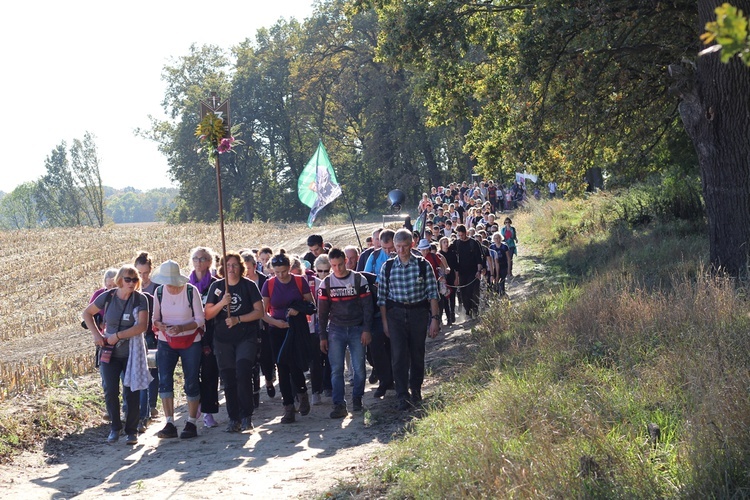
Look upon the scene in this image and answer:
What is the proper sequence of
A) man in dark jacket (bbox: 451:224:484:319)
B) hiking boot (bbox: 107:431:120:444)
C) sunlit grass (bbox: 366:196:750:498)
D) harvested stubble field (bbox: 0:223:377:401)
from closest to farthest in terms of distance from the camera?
sunlit grass (bbox: 366:196:750:498) < hiking boot (bbox: 107:431:120:444) < harvested stubble field (bbox: 0:223:377:401) < man in dark jacket (bbox: 451:224:484:319)

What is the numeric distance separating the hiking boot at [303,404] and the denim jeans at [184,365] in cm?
135

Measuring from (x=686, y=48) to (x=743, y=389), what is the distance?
10.9 m

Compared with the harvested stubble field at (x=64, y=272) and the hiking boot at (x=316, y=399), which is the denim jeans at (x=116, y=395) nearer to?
the harvested stubble field at (x=64, y=272)

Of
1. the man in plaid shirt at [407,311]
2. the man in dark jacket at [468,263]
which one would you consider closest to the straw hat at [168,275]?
the man in plaid shirt at [407,311]

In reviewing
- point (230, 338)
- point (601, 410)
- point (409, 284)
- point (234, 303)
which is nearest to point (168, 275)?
point (234, 303)


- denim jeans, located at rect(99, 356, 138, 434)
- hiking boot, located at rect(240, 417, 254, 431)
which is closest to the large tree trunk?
hiking boot, located at rect(240, 417, 254, 431)

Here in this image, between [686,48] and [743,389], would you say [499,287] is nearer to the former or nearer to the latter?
[686,48]

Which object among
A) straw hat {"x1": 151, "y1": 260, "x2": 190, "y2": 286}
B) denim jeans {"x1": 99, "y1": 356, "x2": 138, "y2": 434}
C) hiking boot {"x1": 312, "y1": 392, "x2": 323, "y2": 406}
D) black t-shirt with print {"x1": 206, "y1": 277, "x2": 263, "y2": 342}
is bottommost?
hiking boot {"x1": 312, "y1": 392, "x2": 323, "y2": 406}

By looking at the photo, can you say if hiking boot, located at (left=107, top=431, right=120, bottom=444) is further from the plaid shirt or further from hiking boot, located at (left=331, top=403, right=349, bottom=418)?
the plaid shirt

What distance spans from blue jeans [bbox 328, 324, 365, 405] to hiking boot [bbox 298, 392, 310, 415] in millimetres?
467

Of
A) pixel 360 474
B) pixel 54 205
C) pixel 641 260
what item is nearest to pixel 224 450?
pixel 360 474

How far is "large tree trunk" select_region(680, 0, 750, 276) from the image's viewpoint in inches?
498

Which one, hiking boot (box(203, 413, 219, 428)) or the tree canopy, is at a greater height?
the tree canopy

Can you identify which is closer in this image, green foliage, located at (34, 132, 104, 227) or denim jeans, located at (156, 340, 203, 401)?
denim jeans, located at (156, 340, 203, 401)
